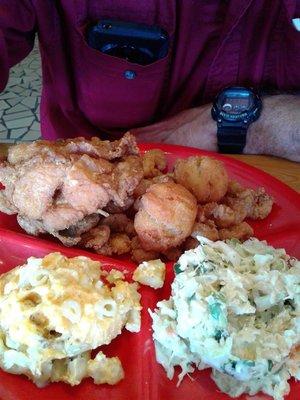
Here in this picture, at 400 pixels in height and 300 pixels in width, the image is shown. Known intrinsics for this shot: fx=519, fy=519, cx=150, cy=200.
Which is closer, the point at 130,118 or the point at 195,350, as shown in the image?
the point at 195,350

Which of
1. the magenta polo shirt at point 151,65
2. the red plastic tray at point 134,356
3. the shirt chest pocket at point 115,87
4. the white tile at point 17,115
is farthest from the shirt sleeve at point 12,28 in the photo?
the white tile at point 17,115

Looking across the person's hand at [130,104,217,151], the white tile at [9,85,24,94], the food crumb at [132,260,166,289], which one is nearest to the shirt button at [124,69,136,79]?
the person's hand at [130,104,217,151]

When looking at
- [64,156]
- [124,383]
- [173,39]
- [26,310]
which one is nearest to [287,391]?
[124,383]

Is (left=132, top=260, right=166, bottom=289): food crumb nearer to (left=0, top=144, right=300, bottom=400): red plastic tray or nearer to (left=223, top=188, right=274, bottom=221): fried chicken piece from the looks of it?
(left=0, top=144, right=300, bottom=400): red plastic tray

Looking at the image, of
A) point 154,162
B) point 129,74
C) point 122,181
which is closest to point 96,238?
point 122,181

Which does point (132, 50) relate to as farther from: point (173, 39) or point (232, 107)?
point (232, 107)
